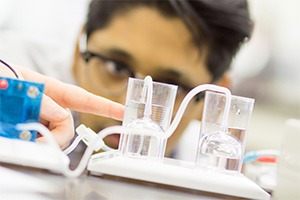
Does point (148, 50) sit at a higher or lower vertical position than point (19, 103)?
higher

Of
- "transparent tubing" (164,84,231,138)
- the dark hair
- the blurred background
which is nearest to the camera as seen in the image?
"transparent tubing" (164,84,231,138)

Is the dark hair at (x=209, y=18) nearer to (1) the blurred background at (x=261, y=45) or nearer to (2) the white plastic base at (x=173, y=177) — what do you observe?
(2) the white plastic base at (x=173, y=177)

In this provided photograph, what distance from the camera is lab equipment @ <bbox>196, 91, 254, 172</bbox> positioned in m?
0.54

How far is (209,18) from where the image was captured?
4.60 feet

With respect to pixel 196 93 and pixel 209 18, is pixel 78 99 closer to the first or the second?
pixel 196 93

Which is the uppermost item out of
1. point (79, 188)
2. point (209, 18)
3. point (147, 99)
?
point (209, 18)

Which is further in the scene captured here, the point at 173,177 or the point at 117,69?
the point at 117,69

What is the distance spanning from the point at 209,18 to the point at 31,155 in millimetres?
1124

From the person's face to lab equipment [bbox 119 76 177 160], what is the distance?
2.84ft

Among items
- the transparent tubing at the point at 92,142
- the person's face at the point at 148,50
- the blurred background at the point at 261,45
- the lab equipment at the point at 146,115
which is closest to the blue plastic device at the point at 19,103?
the transparent tubing at the point at 92,142

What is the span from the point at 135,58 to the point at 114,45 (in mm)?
103

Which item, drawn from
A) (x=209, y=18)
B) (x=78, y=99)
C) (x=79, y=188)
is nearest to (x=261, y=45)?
(x=209, y=18)

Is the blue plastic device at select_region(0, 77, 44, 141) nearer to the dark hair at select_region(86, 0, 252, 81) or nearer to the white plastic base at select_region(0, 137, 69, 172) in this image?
the white plastic base at select_region(0, 137, 69, 172)

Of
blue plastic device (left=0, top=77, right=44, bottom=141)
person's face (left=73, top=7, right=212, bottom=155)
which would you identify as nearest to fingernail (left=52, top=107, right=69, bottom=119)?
blue plastic device (left=0, top=77, right=44, bottom=141)
